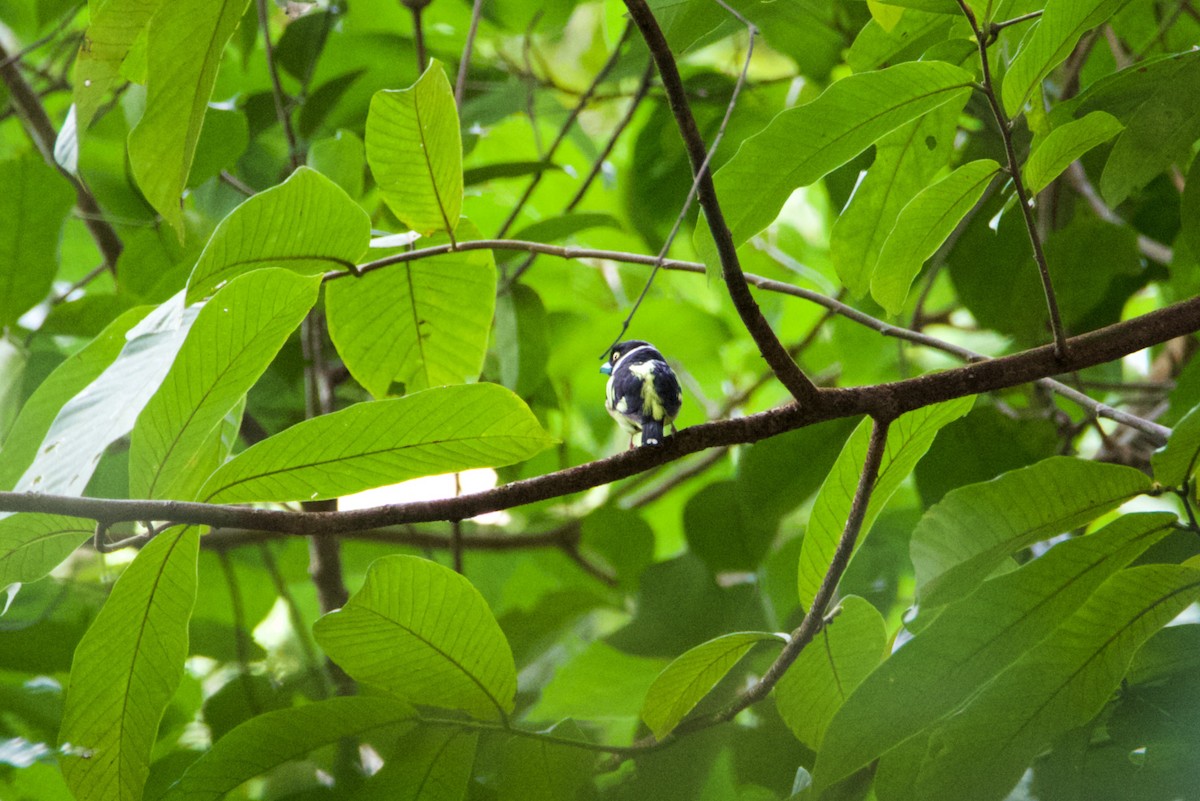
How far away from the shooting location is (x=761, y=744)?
1026mm

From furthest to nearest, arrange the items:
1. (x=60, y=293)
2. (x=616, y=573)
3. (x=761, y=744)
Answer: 1. (x=60, y=293)
2. (x=616, y=573)
3. (x=761, y=744)

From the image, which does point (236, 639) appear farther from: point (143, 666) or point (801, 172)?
point (801, 172)

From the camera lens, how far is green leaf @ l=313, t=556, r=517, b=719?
85 cm

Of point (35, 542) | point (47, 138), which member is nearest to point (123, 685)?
point (35, 542)

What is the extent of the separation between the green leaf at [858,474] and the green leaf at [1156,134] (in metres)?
0.25

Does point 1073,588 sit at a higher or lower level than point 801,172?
lower

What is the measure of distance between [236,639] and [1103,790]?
1036 millimetres

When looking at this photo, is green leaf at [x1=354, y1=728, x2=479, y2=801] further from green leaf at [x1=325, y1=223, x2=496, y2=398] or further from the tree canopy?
green leaf at [x1=325, y1=223, x2=496, y2=398]

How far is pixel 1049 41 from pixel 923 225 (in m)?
0.16

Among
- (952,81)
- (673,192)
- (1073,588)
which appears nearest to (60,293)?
(673,192)

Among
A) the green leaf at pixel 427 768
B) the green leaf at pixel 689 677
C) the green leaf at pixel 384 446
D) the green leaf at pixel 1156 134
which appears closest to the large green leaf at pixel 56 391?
the green leaf at pixel 384 446

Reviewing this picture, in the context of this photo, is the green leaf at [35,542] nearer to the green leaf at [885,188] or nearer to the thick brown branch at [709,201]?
the thick brown branch at [709,201]

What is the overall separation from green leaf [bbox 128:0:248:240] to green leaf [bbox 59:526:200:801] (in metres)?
0.29

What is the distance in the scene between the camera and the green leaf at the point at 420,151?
881 millimetres
